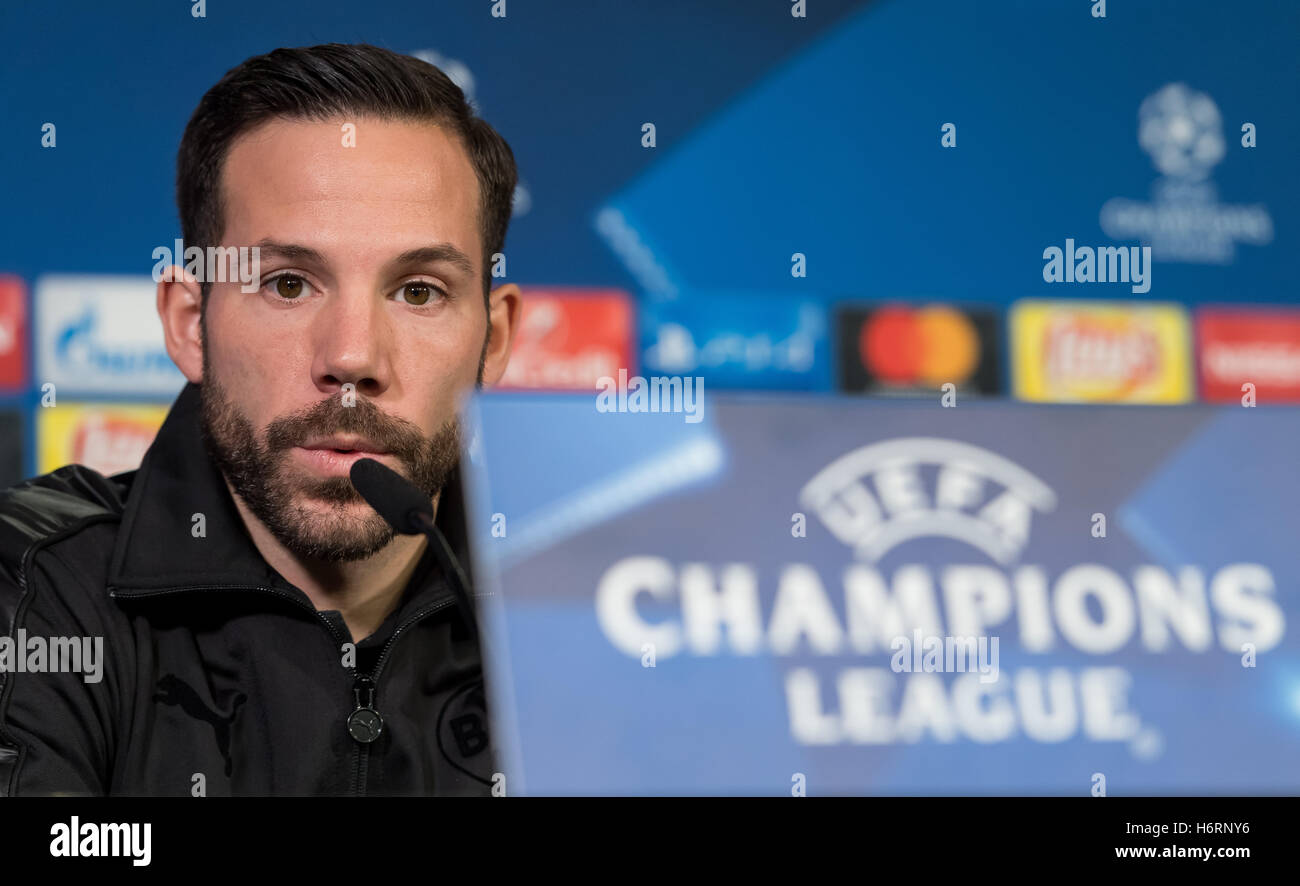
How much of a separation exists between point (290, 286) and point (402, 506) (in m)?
0.28

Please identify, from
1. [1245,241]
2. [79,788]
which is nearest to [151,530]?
[79,788]

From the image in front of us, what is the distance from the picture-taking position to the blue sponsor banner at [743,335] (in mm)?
1433

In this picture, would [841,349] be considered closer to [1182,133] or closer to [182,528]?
[1182,133]

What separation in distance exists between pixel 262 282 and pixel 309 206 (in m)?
0.08

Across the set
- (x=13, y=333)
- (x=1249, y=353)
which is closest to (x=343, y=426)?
(x=13, y=333)

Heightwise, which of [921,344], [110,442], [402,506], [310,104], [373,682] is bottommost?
[373,682]

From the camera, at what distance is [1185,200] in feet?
4.91

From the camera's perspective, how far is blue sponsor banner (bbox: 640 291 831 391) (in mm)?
1433

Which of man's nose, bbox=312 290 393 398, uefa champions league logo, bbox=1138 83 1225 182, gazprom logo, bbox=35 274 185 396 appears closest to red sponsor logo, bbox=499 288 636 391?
man's nose, bbox=312 290 393 398

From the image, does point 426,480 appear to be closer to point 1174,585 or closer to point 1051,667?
point 1051,667

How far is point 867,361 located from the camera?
1.48 metres

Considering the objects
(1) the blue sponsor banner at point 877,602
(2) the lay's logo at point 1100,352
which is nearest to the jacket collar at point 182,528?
(1) the blue sponsor banner at point 877,602

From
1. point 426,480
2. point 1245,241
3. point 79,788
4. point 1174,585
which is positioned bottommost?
point 79,788

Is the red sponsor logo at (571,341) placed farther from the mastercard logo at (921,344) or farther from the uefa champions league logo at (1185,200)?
the uefa champions league logo at (1185,200)
